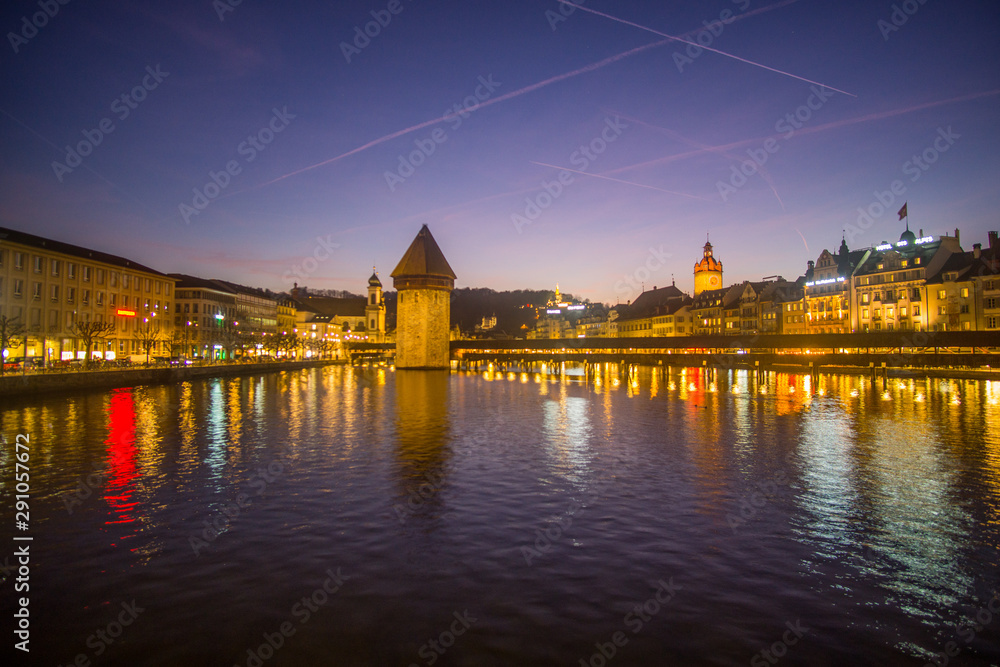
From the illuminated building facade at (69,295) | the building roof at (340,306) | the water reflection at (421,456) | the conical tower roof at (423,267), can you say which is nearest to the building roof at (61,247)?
the illuminated building facade at (69,295)

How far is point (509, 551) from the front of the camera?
769cm

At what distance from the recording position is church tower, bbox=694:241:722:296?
130 m

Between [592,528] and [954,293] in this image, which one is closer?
[592,528]

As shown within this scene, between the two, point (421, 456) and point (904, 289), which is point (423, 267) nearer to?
point (904, 289)

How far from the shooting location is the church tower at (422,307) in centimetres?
7412

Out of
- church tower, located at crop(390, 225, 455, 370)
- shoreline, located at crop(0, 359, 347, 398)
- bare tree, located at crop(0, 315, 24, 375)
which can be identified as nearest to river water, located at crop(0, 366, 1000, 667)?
shoreline, located at crop(0, 359, 347, 398)

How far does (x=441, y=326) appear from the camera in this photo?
2975 inches

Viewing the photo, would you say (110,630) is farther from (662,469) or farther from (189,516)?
(662,469)

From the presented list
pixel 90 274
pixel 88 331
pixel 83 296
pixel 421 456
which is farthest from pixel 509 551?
pixel 90 274

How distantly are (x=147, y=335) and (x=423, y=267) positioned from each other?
106ft

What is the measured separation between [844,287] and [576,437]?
6759 centimetres

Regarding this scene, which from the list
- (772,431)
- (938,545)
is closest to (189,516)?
(938,545)

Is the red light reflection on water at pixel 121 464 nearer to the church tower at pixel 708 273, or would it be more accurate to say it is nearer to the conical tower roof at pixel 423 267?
the conical tower roof at pixel 423 267

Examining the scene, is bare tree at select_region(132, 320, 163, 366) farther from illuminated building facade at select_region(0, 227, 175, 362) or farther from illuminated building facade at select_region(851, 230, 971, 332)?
illuminated building facade at select_region(851, 230, 971, 332)
